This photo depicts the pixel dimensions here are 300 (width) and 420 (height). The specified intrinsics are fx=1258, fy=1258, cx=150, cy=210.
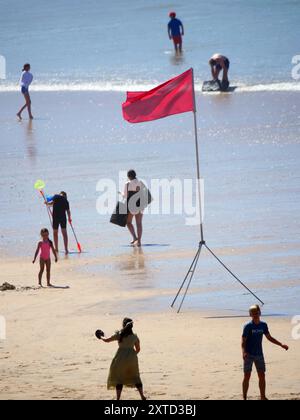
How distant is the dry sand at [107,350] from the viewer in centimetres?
1300

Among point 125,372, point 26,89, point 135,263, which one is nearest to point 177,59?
point 26,89

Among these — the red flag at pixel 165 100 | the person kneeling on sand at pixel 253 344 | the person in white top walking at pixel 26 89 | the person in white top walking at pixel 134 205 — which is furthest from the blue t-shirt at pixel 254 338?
the person in white top walking at pixel 26 89

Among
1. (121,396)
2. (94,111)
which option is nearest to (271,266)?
(121,396)

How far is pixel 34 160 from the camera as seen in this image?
85.4 ft

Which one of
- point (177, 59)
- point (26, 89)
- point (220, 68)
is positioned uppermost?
point (177, 59)

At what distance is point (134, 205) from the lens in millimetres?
20078

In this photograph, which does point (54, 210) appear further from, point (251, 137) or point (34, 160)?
point (251, 137)

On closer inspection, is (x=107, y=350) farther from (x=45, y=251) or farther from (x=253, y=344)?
(x=45, y=251)

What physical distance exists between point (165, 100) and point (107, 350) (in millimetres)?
3931

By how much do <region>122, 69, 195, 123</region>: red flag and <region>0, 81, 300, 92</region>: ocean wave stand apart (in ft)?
54.0

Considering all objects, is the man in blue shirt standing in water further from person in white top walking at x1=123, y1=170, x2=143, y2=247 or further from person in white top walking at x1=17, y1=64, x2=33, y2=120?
person in white top walking at x1=123, y1=170, x2=143, y2=247

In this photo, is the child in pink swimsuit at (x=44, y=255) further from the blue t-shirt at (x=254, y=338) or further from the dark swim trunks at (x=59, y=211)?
the blue t-shirt at (x=254, y=338)

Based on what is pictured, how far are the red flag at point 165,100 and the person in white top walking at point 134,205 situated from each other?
321cm
